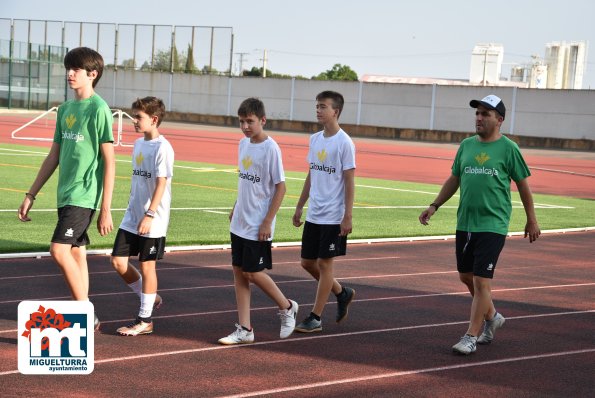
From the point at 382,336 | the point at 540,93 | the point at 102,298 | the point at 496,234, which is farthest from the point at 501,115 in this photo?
the point at 540,93

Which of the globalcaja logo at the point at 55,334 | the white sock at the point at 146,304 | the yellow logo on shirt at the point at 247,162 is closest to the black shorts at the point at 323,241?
the yellow logo on shirt at the point at 247,162

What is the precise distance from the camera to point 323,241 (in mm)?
8008

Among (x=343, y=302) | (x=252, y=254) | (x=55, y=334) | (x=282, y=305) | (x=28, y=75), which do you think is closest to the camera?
(x=55, y=334)

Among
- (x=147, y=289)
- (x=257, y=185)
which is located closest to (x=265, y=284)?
(x=257, y=185)

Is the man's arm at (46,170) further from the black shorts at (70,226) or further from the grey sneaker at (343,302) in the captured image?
the grey sneaker at (343,302)

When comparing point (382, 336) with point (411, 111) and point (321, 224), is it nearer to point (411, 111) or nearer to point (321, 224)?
point (321, 224)

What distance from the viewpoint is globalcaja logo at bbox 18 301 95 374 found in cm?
566

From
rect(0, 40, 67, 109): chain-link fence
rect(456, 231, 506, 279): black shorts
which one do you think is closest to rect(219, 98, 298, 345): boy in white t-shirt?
rect(456, 231, 506, 279): black shorts

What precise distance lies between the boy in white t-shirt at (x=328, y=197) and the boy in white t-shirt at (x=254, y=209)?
0.59 meters

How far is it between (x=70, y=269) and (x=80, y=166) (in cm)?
74

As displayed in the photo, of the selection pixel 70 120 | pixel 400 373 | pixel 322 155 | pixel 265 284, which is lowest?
pixel 400 373

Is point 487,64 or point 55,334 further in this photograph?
point 487,64

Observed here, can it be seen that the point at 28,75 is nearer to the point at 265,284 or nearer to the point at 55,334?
the point at 265,284

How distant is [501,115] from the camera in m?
7.69
